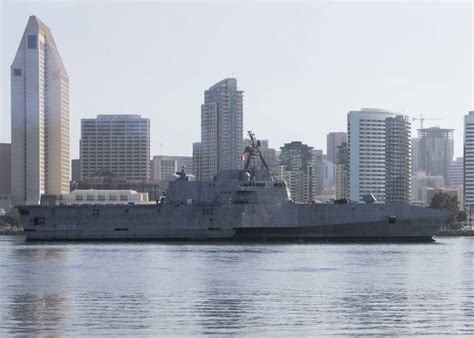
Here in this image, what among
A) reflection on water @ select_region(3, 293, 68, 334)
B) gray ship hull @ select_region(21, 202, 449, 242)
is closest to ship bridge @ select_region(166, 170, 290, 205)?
Result: gray ship hull @ select_region(21, 202, 449, 242)

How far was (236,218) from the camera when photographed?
99188mm

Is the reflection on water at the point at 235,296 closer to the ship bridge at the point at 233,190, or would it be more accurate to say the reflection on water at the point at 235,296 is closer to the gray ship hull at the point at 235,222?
the gray ship hull at the point at 235,222

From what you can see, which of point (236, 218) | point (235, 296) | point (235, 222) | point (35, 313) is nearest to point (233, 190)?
point (236, 218)

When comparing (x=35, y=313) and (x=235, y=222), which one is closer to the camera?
(x=35, y=313)

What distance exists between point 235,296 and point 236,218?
2292 inches

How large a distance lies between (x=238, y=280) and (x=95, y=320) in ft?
54.7

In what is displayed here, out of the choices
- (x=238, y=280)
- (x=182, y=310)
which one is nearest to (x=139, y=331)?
(x=182, y=310)

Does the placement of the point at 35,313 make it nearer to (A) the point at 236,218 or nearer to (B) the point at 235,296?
(B) the point at 235,296

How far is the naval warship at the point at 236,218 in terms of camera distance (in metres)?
98.4

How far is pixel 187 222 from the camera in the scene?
3949 inches

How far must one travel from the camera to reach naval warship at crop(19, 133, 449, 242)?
98.4 meters

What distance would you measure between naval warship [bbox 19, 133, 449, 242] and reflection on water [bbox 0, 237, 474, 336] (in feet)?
99.0

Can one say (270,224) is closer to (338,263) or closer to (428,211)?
(428,211)

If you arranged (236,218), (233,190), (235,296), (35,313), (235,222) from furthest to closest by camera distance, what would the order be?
(233,190) < (235,222) < (236,218) < (235,296) < (35,313)
